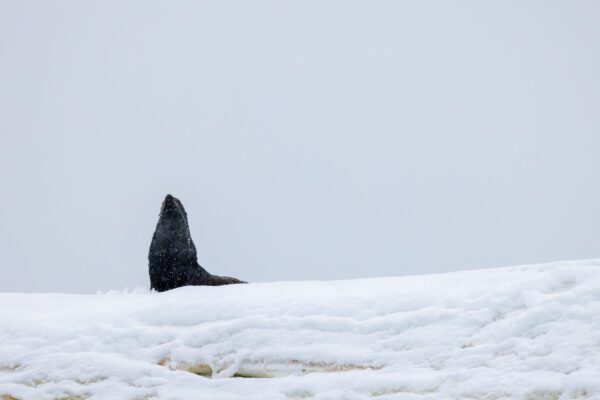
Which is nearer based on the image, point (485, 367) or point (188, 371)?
point (485, 367)

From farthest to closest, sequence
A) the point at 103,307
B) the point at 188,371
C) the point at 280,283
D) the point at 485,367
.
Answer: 1. the point at 280,283
2. the point at 103,307
3. the point at 188,371
4. the point at 485,367

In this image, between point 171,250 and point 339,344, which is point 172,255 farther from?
point 339,344

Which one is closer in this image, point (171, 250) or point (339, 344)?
point (339, 344)

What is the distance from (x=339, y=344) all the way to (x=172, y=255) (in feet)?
16.4

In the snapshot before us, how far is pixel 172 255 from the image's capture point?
1183 centimetres

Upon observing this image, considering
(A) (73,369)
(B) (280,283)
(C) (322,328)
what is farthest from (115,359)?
(B) (280,283)

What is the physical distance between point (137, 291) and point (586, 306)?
5.60 metres

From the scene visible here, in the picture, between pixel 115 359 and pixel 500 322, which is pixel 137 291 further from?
pixel 500 322

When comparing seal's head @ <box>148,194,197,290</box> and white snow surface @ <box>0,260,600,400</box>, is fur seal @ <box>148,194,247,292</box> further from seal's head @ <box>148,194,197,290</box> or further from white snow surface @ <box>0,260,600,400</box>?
white snow surface @ <box>0,260,600,400</box>

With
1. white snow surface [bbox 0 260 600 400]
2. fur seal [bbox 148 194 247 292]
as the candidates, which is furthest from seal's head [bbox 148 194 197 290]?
white snow surface [bbox 0 260 600 400]

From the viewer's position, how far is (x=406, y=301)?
7547 millimetres

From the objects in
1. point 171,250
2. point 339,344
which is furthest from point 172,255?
point 339,344

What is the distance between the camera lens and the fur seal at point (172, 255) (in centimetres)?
1173

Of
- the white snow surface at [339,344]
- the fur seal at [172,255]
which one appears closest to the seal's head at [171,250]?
the fur seal at [172,255]
